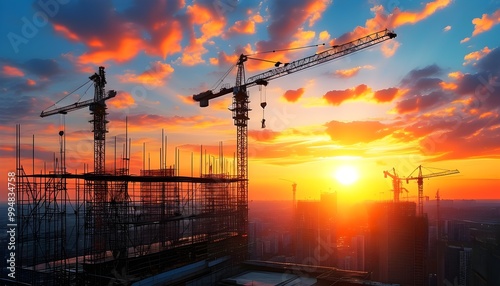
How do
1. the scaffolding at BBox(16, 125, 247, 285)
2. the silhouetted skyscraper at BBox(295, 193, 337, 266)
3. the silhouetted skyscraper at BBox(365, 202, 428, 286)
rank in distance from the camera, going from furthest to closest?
the silhouetted skyscraper at BBox(295, 193, 337, 266)
the silhouetted skyscraper at BBox(365, 202, 428, 286)
the scaffolding at BBox(16, 125, 247, 285)

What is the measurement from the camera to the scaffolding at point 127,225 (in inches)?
663

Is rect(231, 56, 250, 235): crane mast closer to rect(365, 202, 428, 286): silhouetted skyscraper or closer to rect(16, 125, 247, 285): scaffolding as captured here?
rect(16, 125, 247, 285): scaffolding

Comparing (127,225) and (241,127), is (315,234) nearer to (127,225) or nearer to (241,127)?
(241,127)

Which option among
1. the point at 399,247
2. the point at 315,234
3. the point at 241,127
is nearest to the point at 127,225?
the point at 241,127

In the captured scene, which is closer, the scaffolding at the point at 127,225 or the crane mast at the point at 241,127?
the scaffolding at the point at 127,225

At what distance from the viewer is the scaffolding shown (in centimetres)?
1683

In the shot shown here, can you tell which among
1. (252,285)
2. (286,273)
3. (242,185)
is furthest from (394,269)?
(252,285)

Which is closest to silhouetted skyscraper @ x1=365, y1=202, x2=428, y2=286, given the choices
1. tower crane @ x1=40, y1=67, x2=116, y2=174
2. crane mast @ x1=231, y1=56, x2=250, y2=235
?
crane mast @ x1=231, y1=56, x2=250, y2=235

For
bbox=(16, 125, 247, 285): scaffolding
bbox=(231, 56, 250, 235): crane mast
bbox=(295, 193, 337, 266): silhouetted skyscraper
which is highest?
bbox=(231, 56, 250, 235): crane mast

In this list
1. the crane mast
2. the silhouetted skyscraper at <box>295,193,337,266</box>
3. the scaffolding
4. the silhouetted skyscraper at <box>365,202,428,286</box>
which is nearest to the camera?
the scaffolding

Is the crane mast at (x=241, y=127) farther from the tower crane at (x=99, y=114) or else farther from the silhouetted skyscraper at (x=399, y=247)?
the silhouetted skyscraper at (x=399, y=247)

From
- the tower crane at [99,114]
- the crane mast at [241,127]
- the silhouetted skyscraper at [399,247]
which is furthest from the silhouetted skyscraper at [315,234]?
the tower crane at [99,114]

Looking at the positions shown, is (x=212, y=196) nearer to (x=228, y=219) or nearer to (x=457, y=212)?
(x=228, y=219)

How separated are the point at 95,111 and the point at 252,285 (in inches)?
936
